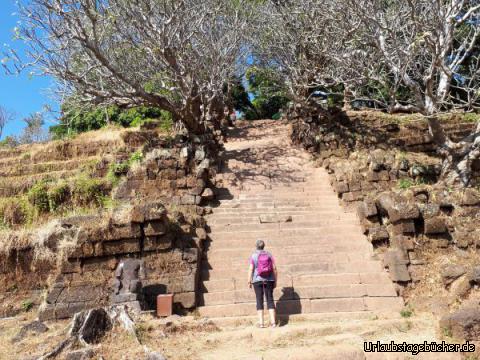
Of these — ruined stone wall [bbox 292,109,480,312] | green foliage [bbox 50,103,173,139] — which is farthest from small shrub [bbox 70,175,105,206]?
green foliage [bbox 50,103,173,139]

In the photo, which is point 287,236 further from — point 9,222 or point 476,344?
point 9,222

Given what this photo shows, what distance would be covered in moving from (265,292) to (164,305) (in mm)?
1741

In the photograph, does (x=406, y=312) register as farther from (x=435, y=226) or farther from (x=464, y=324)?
(x=435, y=226)

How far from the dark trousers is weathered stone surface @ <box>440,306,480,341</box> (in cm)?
230

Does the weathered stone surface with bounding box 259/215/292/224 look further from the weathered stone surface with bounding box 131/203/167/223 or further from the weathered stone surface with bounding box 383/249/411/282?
the weathered stone surface with bounding box 131/203/167/223

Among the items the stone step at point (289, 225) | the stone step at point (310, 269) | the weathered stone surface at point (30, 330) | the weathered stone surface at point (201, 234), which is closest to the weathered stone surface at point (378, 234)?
the stone step at point (310, 269)

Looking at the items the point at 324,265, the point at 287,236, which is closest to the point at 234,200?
the point at 287,236

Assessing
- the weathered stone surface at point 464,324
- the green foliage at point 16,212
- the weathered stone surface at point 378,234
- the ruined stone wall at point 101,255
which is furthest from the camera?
the green foliage at point 16,212

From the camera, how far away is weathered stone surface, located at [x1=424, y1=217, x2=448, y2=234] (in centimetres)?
742

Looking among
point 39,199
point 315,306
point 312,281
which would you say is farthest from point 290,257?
point 39,199

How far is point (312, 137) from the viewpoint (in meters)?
14.1

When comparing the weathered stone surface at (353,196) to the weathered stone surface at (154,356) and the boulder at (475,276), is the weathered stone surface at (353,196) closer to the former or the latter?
the boulder at (475,276)

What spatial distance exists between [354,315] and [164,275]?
3.32 meters

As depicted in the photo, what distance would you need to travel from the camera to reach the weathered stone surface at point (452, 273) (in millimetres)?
6480
